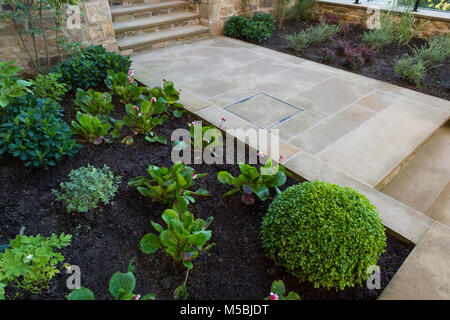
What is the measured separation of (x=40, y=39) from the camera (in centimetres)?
382

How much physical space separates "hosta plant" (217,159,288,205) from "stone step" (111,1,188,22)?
4425mm

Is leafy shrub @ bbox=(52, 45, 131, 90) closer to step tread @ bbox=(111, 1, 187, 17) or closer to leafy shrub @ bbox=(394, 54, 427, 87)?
step tread @ bbox=(111, 1, 187, 17)

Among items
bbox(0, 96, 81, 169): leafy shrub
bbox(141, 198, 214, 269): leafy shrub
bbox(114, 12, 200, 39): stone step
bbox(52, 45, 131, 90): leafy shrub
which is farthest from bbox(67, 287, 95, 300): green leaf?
bbox(114, 12, 200, 39): stone step

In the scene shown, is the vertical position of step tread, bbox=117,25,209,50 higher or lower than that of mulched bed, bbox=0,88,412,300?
higher

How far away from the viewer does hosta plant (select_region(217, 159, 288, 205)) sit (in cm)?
210

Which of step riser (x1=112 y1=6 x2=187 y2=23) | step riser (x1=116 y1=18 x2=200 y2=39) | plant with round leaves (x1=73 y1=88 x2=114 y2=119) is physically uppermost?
step riser (x1=112 y1=6 x2=187 y2=23)

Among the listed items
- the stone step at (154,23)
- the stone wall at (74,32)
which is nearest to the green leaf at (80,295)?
the stone wall at (74,32)

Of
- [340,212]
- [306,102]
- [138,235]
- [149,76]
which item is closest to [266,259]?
Answer: [340,212]

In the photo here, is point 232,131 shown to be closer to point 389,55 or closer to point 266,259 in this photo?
point 266,259

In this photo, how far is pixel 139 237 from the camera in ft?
6.31

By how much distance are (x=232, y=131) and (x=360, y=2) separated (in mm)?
5087

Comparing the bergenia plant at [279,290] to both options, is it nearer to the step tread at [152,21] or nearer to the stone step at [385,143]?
the stone step at [385,143]
